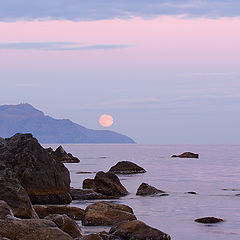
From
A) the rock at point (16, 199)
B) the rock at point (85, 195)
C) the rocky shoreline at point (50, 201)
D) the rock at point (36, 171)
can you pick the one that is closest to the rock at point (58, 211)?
the rocky shoreline at point (50, 201)

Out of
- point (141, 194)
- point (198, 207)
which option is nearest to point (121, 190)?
point (141, 194)

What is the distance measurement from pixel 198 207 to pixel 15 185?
1550 centimetres

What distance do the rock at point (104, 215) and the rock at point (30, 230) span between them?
31.5ft

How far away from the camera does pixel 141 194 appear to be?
4372 centimetres

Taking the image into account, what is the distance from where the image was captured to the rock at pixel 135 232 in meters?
22.0

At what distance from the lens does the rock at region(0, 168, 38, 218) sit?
75.2ft

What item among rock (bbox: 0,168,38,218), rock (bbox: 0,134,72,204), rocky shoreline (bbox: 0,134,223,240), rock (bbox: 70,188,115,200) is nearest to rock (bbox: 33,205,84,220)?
rocky shoreline (bbox: 0,134,223,240)

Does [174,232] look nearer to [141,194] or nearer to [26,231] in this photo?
[26,231]

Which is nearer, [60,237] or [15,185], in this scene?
[60,237]

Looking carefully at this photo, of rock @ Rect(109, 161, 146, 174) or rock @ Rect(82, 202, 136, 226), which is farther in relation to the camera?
rock @ Rect(109, 161, 146, 174)

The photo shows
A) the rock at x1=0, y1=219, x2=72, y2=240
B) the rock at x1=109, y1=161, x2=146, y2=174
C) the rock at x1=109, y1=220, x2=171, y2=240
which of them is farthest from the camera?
the rock at x1=109, y1=161, x2=146, y2=174

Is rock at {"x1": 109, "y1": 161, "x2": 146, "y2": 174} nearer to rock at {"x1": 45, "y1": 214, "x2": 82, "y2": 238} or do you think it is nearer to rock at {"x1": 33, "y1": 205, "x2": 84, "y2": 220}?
rock at {"x1": 33, "y1": 205, "x2": 84, "y2": 220}

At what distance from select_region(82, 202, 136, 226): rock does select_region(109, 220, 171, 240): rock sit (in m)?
3.34

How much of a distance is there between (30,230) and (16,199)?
7409mm
